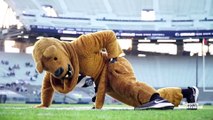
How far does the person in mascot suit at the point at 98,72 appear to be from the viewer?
1.67 m

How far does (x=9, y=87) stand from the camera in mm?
5117

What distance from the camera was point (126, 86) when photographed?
68.6 inches

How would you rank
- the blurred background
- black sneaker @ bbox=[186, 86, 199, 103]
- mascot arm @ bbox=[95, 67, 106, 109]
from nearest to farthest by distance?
1. mascot arm @ bbox=[95, 67, 106, 109]
2. black sneaker @ bbox=[186, 86, 199, 103]
3. the blurred background

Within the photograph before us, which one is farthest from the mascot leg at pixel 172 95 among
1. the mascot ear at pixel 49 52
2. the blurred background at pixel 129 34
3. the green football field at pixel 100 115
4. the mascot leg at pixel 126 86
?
the blurred background at pixel 129 34

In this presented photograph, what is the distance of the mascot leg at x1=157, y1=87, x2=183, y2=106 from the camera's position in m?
1.83

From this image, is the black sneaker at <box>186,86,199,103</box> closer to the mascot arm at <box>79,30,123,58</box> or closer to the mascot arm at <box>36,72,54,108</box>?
the mascot arm at <box>79,30,123,58</box>

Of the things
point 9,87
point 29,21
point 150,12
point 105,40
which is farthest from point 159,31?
point 105,40

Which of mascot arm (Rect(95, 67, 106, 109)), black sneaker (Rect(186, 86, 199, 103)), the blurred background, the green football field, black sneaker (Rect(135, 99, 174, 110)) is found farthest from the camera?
the blurred background

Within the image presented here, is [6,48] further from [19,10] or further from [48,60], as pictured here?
[48,60]

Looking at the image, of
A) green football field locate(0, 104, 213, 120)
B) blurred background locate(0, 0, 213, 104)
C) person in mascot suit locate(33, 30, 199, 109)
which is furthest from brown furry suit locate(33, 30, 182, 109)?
blurred background locate(0, 0, 213, 104)

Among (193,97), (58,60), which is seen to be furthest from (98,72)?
(193,97)

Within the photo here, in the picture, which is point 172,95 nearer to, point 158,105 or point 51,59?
point 158,105

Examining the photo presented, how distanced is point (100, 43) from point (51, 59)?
27cm

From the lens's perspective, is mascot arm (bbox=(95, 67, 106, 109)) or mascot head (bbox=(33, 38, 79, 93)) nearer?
mascot head (bbox=(33, 38, 79, 93))
